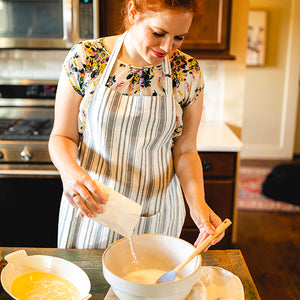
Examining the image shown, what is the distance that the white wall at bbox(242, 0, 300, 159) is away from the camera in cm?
462

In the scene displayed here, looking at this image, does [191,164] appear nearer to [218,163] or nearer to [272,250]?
[218,163]

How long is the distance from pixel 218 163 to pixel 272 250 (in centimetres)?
100

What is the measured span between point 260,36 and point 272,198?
6.64 ft

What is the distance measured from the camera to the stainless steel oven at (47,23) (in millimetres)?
2096

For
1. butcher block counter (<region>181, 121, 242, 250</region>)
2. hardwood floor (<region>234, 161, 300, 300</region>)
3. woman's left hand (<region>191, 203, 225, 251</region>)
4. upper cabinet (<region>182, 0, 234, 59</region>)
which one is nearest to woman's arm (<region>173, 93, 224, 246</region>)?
woman's left hand (<region>191, 203, 225, 251</region>)

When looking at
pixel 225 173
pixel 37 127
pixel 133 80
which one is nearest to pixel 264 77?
pixel 225 173

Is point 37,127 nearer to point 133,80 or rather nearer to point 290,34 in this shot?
point 133,80

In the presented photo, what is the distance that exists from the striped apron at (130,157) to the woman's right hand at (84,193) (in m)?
0.26

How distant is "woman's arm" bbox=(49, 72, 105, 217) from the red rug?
8.54ft

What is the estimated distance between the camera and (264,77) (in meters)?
4.82

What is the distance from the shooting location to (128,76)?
4.04ft

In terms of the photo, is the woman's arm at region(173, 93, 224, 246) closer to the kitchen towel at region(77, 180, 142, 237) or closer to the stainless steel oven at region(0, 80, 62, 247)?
the kitchen towel at region(77, 180, 142, 237)

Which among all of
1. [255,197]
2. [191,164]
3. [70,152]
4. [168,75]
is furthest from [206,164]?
[255,197]

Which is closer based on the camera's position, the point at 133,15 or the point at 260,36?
the point at 133,15
